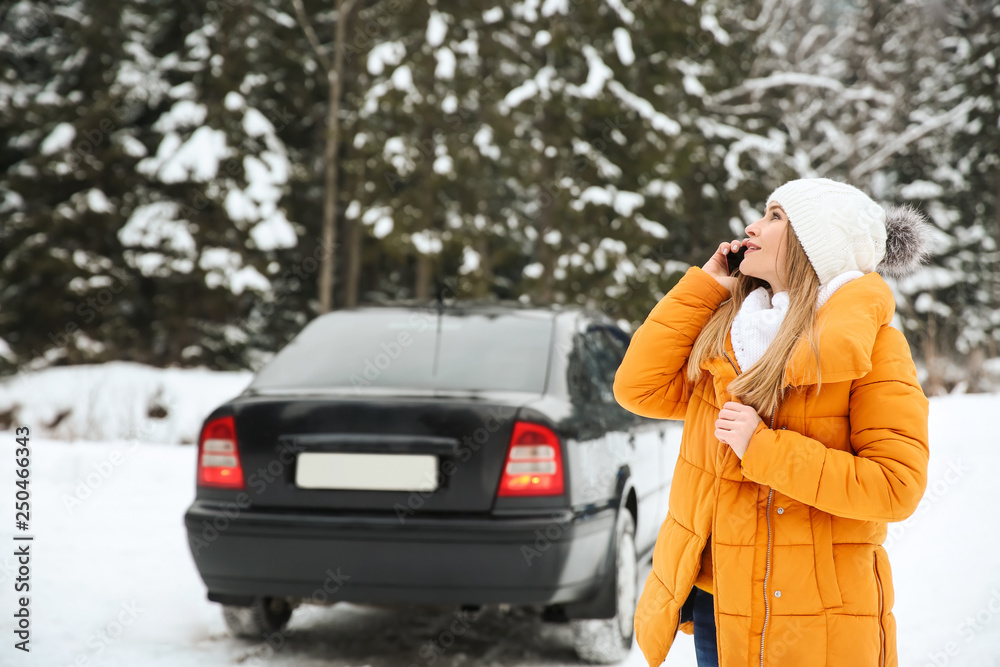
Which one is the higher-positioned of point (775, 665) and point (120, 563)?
point (775, 665)

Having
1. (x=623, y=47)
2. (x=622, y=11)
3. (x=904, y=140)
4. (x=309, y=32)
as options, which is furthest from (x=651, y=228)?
(x=309, y=32)

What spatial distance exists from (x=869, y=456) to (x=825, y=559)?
9.3 inches

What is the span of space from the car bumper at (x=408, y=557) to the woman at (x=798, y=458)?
52.1 inches

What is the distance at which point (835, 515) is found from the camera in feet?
5.53

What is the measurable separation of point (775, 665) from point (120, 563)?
4430mm

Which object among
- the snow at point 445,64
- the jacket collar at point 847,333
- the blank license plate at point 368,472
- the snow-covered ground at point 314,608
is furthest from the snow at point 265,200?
the jacket collar at point 847,333

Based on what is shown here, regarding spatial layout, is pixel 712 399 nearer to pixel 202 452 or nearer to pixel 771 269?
pixel 771 269

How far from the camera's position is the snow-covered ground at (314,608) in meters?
3.77

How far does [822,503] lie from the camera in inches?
64.2

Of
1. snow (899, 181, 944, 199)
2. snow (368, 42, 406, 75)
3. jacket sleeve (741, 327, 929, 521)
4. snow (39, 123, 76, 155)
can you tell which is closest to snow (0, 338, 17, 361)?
snow (39, 123, 76, 155)

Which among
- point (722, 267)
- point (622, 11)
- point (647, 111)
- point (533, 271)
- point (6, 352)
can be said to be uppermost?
point (622, 11)

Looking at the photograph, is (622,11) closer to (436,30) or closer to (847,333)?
(436,30)

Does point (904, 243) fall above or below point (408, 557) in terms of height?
above

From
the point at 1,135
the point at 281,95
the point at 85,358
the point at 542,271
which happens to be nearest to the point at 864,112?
the point at 542,271
